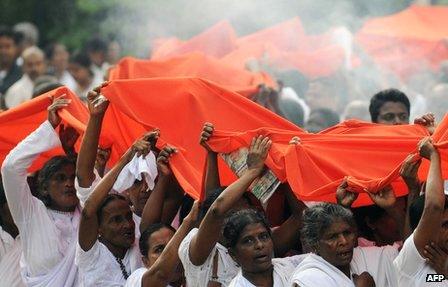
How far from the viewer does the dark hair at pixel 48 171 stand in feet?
30.2

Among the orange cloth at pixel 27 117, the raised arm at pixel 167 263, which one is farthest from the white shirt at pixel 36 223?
the raised arm at pixel 167 263

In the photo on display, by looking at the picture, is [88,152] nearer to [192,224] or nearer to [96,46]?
[192,224]

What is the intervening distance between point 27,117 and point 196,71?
2.40m

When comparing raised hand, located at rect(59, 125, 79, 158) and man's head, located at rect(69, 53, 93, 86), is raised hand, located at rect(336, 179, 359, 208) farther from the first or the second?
man's head, located at rect(69, 53, 93, 86)

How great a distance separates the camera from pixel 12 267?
31.2 ft

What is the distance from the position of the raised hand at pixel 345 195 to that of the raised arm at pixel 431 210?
633 millimetres

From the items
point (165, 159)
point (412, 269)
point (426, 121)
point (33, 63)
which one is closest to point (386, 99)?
point (426, 121)

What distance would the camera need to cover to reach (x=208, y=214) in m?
7.93

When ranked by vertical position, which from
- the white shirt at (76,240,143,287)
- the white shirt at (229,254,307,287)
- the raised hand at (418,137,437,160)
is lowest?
the white shirt at (76,240,143,287)

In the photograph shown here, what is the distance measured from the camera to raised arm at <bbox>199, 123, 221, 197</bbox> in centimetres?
851

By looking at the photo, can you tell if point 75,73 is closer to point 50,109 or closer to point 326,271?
point 50,109

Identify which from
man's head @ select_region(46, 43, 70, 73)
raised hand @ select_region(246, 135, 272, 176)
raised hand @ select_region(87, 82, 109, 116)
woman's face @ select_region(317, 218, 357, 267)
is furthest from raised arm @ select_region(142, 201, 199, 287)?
man's head @ select_region(46, 43, 70, 73)

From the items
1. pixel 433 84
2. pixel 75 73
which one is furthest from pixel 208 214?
pixel 75 73

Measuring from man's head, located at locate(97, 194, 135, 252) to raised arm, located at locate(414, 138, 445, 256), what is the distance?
1968mm
